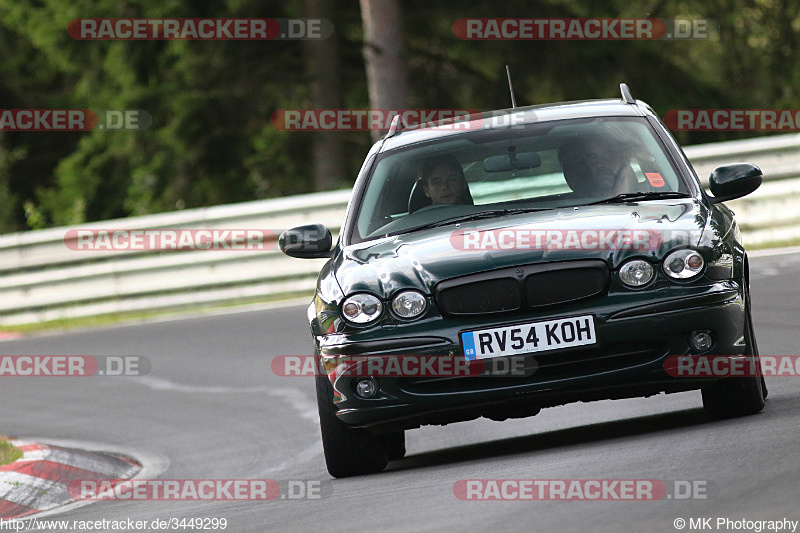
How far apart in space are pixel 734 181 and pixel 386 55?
1410cm

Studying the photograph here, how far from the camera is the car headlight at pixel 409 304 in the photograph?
6.70 metres

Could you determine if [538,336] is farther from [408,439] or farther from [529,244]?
[408,439]

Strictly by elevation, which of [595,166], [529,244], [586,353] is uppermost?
[595,166]

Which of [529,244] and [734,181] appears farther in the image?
[734,181]

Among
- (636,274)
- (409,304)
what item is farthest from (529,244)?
(409,304)

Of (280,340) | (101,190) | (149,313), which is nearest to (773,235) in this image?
(280,340)

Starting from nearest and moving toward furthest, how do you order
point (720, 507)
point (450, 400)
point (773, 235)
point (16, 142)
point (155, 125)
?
point (720, 507) < point (450, 400) < point (773, 235) < point (155, 125) < point (16, 142)

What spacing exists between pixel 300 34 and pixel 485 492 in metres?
20.6

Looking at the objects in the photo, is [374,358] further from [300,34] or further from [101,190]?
[101,190]

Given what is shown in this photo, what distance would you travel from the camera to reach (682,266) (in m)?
6.64

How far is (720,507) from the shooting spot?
4.93 meters

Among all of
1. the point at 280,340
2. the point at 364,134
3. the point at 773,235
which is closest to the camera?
the point at 280,340

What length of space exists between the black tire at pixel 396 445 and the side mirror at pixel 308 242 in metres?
0.96

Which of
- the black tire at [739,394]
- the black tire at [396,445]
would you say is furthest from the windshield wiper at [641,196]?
the black tire at [396,445]
